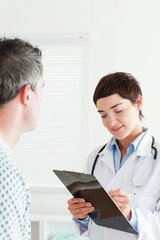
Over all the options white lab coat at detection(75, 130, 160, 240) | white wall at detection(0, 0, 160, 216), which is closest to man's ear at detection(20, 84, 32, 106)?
white lab coat at detection(75, 130, 160, 240)

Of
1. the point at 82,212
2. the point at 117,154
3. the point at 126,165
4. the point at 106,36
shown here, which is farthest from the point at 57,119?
the point at 82,212

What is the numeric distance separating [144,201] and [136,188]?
0.06m

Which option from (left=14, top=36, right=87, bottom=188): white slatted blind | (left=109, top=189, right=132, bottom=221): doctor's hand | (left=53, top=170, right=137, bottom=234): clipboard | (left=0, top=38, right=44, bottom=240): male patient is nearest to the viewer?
(left=0, top=38, right=44, bottom=240): male patient

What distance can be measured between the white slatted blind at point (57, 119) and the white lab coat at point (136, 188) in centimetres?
130

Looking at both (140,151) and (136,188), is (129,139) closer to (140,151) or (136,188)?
(140,151)

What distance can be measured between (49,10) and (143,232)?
216 cm

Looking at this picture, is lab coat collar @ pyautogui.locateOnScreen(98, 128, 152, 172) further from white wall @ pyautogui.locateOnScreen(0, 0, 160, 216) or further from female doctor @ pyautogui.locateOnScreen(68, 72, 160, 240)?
white wall @ pyautogui.locateOnScreen(0, 0, 160, 216)

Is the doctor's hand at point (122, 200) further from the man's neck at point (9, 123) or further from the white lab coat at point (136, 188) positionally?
the man's neck at point (9, 123)

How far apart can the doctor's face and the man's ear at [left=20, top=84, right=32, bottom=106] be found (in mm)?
701

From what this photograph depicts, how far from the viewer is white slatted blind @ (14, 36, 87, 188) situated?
3.13 m

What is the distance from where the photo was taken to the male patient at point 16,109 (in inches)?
36.4

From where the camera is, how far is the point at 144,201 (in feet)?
5.27

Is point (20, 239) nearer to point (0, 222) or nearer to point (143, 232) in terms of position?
point (0, 222)

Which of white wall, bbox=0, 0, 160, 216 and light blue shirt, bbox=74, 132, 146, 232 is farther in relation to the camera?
white wall, bbox=0, 0, 160, 216
